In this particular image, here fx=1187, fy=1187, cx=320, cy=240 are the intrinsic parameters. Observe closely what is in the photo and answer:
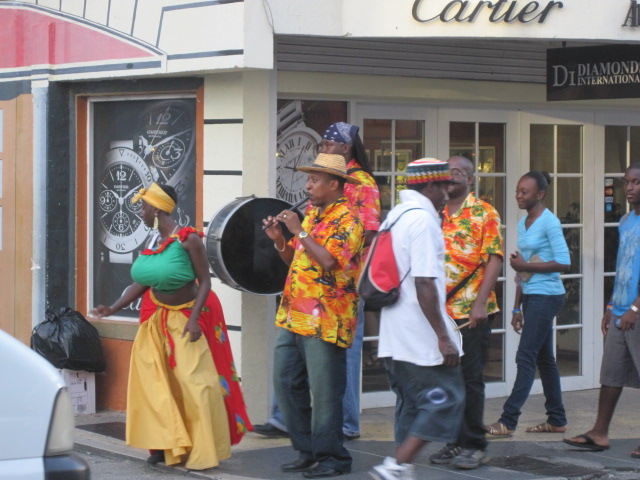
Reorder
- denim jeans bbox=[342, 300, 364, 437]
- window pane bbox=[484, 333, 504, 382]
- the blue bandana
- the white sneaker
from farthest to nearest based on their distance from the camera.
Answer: window pane bbox=[484, 333, 504, 382]
denim jeans bbox=[342, 300, 364, 437]
the blue bandana
the white sneaker

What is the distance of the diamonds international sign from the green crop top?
3523 mm

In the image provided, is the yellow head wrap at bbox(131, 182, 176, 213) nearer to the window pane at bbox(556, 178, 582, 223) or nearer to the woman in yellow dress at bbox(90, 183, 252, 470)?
the woman in yellow dress at bbox(90, 183, 252, 470)

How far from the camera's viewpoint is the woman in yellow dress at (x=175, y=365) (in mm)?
7016

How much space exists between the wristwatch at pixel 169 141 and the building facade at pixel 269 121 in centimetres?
1

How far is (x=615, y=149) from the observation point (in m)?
10.2

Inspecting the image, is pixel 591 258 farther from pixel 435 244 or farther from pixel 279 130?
pixel 435 244

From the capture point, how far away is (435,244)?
236 inches

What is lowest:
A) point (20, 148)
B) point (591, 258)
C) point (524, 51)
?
point (591, 258)

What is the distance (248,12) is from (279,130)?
1.05m

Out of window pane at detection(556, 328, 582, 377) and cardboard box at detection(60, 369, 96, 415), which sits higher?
window pane at detection(556, 328, 582, 377)

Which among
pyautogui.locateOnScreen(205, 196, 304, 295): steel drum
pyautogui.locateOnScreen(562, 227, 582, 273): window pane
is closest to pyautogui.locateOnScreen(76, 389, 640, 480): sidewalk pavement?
pyautogui.locateOnScreen(205, 196, 304, 295): steel drum

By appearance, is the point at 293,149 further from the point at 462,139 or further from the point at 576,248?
the point at 576,248

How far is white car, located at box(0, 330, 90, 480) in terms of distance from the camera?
3908 millimetres

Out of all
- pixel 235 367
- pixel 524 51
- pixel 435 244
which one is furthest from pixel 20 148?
pixel 435 244
